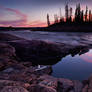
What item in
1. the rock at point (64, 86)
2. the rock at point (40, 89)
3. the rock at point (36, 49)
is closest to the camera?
the rock at point (40, 89)

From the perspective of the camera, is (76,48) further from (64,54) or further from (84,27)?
(84,27)

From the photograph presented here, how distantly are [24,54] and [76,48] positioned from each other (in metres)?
7.99

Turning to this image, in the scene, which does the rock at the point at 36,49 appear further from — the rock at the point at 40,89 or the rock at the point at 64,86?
the rock at the point at 40,89

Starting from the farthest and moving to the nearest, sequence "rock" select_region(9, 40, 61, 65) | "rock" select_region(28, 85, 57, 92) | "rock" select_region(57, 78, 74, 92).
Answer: "rock" select_region(9, 40, 61, 65) → "rock" select_region(57, 78, 74, 92) → "rock" select_region(28, 85, 57, 92)

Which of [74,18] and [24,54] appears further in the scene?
[74,18]

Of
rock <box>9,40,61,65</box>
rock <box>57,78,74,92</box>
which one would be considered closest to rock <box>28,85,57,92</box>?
rock <box>57,78,74,92</box>

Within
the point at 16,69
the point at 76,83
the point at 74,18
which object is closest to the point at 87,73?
the point at 76,83

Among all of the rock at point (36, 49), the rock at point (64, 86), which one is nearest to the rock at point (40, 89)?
the rock at point (64, 86)

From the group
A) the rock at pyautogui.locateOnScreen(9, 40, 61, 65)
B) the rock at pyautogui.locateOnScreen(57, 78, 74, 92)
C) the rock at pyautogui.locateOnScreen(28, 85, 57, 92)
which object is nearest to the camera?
the rock at pyautogui.locateOnScreen(28, 85, 57, 92)

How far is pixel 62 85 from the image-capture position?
523 centimetres

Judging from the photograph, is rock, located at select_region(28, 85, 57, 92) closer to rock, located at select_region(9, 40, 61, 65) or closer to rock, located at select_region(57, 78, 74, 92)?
rock, located at select_region(57, 78, 74, 92)

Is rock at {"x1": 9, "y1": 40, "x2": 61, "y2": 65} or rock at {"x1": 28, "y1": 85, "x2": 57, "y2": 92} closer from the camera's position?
rock at {"x1": 28, "y1": 85, "x2": 57, "y2": 92}

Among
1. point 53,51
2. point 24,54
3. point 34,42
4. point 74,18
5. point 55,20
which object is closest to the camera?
point 24,54

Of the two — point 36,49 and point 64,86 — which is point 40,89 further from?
point 36,49
